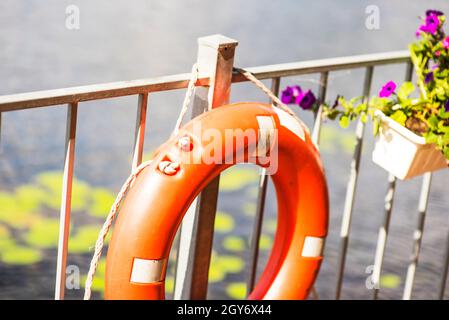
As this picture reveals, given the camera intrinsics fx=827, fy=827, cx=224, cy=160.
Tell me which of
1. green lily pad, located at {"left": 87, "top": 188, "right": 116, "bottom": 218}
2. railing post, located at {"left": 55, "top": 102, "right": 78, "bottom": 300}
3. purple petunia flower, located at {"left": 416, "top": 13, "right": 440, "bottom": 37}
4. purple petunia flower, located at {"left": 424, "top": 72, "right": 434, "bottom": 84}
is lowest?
green lily pad, located at {"left": 87, "top": 188, "right": 116, "bottom": 218}

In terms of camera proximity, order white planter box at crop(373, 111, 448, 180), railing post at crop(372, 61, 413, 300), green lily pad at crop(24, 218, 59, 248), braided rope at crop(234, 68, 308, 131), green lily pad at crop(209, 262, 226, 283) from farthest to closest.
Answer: green lily pad at crop(24, 218, 59, 248) < green lily pad at crop(209, 262, 226, 283) < railing post at crop(372, 61, 413, 300) < white planter box at crop(373, 111, 448, 180) < braided rope at crop(234, 68, 308, 131)

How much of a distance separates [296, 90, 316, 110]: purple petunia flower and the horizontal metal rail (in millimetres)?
78

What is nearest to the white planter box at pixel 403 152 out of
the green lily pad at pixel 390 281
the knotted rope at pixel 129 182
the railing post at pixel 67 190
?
the knotted rope at pixel 129 182

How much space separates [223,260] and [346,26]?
3243 mm

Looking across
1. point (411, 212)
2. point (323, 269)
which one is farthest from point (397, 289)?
point (411, 212)

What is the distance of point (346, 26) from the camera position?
7.50 m

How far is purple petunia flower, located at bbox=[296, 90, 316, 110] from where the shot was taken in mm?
2506

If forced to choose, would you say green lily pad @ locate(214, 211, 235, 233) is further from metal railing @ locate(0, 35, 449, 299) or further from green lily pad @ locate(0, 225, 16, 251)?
metal railing @ locate(0, 35, 449, 299)

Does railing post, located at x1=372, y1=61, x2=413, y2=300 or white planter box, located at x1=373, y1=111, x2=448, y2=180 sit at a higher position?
white planter box, located at x1=373, y1=111, x2=448, y2=180

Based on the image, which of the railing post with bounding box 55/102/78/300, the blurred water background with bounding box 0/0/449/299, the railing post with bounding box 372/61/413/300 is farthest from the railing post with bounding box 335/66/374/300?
the blurred water background with bounding box 0/0/449/299

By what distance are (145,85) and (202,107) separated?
26 cm

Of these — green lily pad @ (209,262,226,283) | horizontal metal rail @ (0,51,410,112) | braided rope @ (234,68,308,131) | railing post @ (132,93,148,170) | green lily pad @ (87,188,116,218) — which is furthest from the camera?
green lily pad @ (87,188,116,218)
